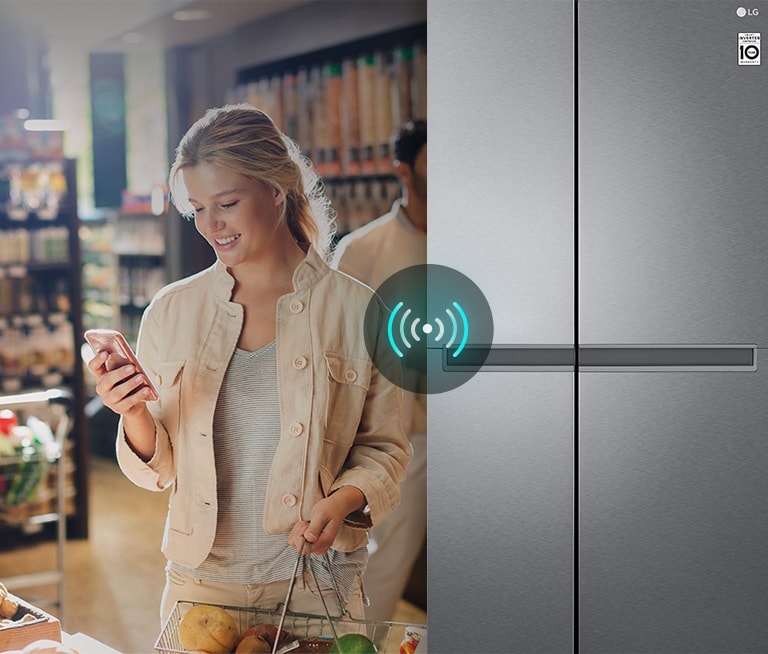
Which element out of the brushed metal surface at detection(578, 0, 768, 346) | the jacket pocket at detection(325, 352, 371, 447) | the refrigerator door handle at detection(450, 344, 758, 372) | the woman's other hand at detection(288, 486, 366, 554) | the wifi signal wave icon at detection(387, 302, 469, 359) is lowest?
the woman's other hand at detection(288, 486, 366, 554)

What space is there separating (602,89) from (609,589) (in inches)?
41.5

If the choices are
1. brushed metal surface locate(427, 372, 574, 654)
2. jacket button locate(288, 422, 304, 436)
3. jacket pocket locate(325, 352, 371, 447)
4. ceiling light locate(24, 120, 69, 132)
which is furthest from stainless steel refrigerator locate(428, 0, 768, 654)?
ceiling light locate(24, 120, 69, 132)

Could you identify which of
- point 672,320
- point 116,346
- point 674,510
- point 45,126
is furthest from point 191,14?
point 674,510

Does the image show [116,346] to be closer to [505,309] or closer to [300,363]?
[300,363]

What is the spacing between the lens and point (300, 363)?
1764 mm

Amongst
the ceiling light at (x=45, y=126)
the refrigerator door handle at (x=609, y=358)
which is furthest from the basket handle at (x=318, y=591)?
the ceiling light at (x=45, y=126)

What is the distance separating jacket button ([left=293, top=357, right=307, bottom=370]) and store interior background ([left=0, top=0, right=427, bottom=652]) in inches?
11.0

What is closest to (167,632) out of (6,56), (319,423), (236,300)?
(319,423)

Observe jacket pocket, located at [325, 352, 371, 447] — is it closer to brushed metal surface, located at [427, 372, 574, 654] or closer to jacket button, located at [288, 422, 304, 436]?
jacket button, located at [288, 422, 304, 436]

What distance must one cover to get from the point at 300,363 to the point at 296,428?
133 millimetres

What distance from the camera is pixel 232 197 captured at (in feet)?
5.75

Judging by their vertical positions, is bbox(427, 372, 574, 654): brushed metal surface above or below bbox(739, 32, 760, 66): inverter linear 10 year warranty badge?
below

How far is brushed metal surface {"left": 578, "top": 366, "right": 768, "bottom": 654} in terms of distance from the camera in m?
1.81

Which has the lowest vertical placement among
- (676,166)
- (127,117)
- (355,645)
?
(355,645)
